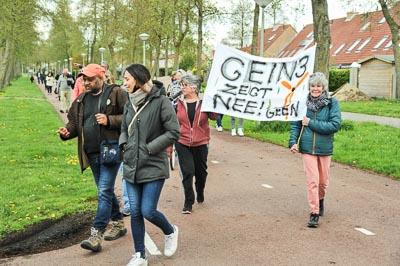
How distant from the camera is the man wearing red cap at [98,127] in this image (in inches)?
218

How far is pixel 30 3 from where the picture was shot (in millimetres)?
27484

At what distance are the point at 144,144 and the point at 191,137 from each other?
2310 millimetres

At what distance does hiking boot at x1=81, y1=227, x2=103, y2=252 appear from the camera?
547 centimetres

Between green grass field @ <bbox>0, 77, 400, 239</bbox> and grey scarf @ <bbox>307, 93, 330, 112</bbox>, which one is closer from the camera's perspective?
grey scarf @ <bbox>307, 93, 330, 112</bbox>

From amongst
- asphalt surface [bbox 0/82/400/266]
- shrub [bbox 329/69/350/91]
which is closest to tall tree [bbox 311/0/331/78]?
asphalt surface [bbox 0/82/400/266]

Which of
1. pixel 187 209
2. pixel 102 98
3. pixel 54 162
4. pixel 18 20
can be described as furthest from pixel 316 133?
pixel 18 20

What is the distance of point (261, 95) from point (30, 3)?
21.8 m

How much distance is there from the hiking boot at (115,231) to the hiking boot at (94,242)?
1.18 ft

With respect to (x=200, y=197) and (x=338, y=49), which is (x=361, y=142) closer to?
(x=200, y=197)

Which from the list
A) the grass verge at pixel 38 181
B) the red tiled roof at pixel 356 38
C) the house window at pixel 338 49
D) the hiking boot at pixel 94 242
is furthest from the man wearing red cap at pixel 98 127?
the house window at pixel 338 49

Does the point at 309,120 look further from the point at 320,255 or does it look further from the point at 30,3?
the point at 30,3

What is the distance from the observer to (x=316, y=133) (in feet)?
21.5

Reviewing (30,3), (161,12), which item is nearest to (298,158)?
(30,3)

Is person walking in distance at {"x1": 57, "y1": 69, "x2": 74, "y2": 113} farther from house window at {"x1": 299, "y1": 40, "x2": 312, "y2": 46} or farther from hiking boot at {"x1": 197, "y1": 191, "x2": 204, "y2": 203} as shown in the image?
house window at {"x1": 299, "y1": 40, "x2": 312, "y2": 46}
